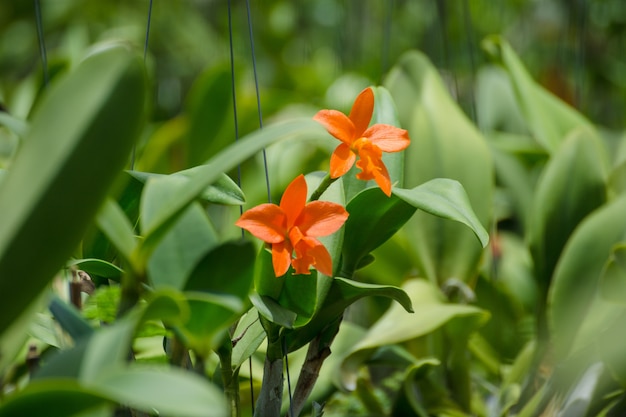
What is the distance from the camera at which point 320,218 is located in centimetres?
50

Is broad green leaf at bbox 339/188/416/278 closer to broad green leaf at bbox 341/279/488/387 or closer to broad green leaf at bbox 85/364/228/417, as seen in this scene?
broad green leaf at bbox 341/279/488/387

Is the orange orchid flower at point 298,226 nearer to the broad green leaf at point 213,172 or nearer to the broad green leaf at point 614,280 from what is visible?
the broad green leaf at point 213,172

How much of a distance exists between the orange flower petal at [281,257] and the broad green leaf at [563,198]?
1.73 ft

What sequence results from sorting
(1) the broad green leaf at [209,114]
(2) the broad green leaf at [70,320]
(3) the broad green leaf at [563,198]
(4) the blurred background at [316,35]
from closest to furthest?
(2) the broad green leaf at [70,320], (3) the broad green leaf at [563,198], (1) the broad green leaf at [209,114], (4) the blurred background at [316,35]

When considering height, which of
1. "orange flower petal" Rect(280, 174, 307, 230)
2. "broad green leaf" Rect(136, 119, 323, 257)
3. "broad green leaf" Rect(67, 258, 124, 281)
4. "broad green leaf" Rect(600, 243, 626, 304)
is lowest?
"broad green leaf" Rect(600, 243, 626, 304)

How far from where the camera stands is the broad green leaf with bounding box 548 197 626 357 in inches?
33.0

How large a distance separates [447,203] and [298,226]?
9 centimetres

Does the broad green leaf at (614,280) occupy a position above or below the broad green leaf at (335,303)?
below

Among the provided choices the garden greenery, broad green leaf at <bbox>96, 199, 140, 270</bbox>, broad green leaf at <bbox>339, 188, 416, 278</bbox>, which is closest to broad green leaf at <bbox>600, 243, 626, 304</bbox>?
the garden greenery

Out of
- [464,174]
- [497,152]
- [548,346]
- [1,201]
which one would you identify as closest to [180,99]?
[497,152]

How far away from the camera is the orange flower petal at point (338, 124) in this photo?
1.63 feet

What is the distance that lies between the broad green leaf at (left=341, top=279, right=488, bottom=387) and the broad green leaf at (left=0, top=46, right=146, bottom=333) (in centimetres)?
44

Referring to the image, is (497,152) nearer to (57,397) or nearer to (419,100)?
(419,100)

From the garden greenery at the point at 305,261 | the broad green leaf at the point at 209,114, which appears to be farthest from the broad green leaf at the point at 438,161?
the broad green leaf at the point at 209,114
